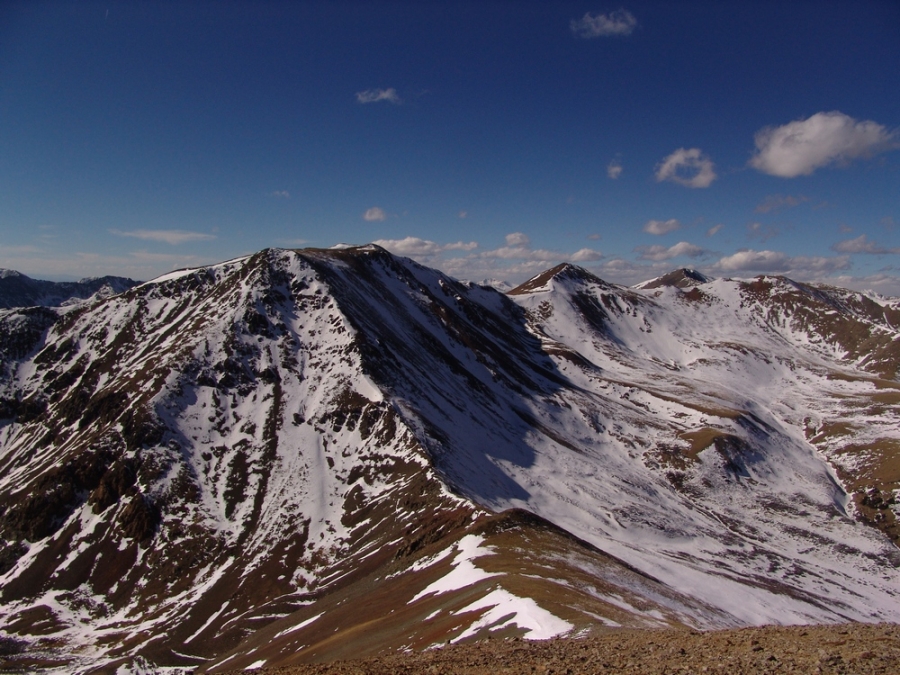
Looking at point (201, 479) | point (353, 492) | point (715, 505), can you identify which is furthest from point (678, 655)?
point (715, 505)

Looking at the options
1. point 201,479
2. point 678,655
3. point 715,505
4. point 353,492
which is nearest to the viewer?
point 678,655

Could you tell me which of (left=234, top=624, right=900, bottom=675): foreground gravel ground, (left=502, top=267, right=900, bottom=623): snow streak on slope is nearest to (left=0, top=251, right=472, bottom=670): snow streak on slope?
(left=502, top=267, right=900, bottom=623): snow streak on slope

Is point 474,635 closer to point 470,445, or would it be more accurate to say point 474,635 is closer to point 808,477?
point 470,445

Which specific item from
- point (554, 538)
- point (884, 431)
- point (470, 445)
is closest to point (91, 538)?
point (470, 445)

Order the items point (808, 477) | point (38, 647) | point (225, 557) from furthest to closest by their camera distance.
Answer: point (808, 477), point (225, 557), point (38, 647)

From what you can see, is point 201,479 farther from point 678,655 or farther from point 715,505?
point 715,505

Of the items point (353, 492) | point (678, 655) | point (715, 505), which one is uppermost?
point (678, 655)
